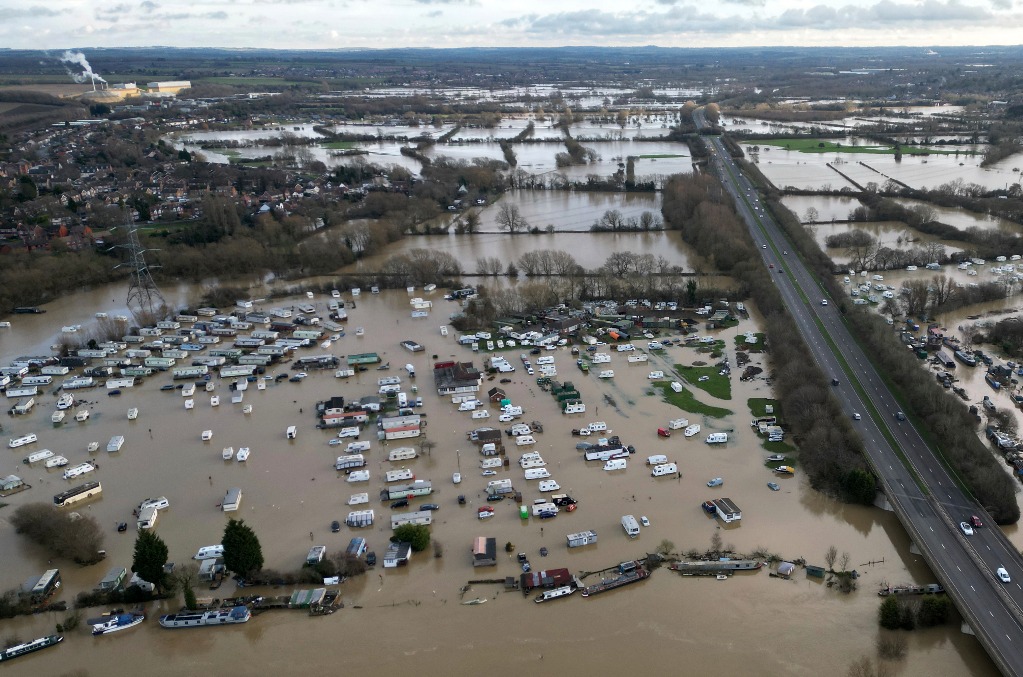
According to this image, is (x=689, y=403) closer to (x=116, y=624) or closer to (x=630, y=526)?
(x=630, y=526)

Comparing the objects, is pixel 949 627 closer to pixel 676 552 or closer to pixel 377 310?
pixel 676 552

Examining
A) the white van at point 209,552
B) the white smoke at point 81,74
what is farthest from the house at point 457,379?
the white smoke at point 81,74

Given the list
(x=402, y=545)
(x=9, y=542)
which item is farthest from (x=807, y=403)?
(x=9, y=542)

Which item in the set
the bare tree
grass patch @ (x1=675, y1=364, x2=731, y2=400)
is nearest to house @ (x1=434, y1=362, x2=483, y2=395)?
grass patch @ (x1=675, y1=364, x2=731, y2=400)

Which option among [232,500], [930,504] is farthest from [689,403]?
[232,500]

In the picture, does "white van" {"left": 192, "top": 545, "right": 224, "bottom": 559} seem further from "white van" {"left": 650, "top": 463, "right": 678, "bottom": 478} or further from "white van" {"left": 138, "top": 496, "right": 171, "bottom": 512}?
"white van" {"left": 650, "top": 463, "right": 678, "bottom": 478}
